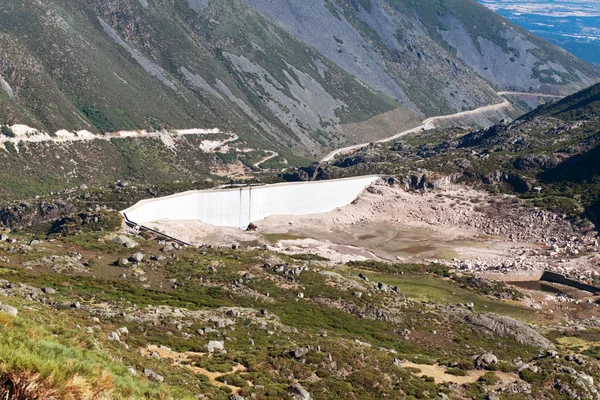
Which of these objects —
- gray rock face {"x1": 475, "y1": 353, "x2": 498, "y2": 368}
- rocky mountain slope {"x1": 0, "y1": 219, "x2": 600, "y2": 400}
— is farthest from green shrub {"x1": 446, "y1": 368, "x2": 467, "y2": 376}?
gray rock face {"x1": 475, "y1": 353, "x2": 498, "y2": 368}

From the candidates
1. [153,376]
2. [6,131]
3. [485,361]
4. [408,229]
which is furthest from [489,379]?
[6,131]

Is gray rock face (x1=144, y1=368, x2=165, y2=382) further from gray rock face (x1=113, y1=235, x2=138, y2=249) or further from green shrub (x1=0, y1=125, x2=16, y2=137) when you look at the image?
green shrub (x1=0, y1=125, x2=16, y2=137)

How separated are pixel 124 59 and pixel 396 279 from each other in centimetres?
12352

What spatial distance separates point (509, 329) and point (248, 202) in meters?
51.3

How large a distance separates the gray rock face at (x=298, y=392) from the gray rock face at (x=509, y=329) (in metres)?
27.5

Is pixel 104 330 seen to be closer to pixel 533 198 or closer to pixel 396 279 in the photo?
pixel 396 279

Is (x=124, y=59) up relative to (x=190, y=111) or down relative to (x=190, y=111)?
up

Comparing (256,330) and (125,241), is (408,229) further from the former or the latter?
(256,330)

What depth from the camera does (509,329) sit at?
56.9 metres

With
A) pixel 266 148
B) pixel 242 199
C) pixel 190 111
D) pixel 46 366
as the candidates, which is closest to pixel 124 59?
pixel 190 111

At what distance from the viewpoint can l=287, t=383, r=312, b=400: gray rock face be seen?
32.2m

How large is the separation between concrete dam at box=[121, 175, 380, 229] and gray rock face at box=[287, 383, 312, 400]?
53254 millimetres

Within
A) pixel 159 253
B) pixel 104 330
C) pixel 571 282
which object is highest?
pixel 104 330

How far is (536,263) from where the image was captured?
90312 millimetres
